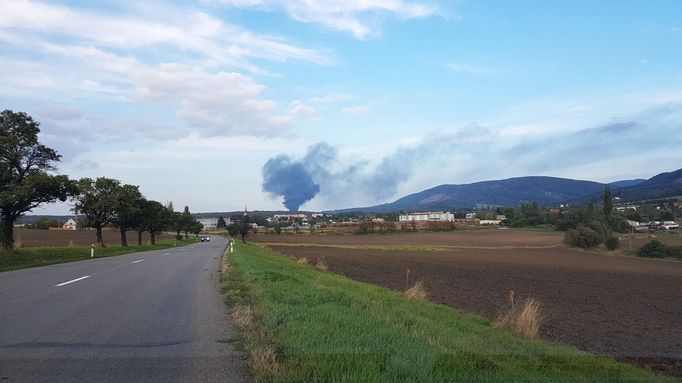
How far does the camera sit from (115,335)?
9141 mm

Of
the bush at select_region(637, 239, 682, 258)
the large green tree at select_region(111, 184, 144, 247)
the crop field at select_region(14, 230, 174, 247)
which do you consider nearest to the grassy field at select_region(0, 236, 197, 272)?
the crop field at select_region(14, 230, 174, 247)

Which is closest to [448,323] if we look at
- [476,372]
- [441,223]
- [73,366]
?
[476,372]

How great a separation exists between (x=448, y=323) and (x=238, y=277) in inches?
389

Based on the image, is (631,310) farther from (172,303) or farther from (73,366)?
(73,366)

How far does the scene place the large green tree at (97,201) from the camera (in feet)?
163

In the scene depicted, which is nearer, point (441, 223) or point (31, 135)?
point (31, 135)

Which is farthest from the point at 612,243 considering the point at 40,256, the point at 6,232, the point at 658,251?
the point at 6,232

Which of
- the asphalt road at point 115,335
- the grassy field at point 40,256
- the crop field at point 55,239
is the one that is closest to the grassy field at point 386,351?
the asphalt road at point 115,335

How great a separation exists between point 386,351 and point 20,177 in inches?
1331

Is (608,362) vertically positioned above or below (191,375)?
below

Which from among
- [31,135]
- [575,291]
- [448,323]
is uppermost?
[31,135]

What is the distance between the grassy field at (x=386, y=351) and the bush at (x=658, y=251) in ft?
217

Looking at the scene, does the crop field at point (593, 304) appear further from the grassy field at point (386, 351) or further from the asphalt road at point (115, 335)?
the asphalt road at point (115, 335)

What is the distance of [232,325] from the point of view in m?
10.2
